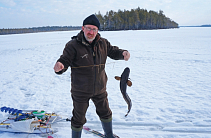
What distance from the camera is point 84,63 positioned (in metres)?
2.13

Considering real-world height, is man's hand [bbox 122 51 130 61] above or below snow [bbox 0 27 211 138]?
above

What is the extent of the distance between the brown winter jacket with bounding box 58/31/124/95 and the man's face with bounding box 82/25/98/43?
55 millimetres

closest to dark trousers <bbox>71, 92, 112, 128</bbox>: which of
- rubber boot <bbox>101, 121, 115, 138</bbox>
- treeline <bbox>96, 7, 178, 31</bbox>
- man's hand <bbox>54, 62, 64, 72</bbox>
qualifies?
rubber boot <bbox>101, 121, 115, 138</bbox>

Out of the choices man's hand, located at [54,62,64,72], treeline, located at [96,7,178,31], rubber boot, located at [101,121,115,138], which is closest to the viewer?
man's hand, located at [54,62,64,72]

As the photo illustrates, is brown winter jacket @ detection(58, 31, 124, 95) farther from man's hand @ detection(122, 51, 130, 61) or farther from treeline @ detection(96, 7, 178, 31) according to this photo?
treeline @ detection(96, 7, 178, 31)

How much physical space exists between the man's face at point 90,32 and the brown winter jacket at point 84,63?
0.05 meters

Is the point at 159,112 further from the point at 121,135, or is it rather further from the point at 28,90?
the point at 28,90

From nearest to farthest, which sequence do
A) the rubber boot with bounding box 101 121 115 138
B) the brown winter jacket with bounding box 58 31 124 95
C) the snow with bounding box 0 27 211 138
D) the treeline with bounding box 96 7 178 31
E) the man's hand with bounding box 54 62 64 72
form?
the man's hand with bounding box 54 62 64 72 < the brown winter jacket with bounding box 58 31 124 95 < the rubber boot with bounding box 101 121 115 138 < the snow with bounding box 0 27 211 138 < the treeline with bounding box 96 7 178 31

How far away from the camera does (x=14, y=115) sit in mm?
3396

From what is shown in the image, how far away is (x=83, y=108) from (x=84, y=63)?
62 centimetres

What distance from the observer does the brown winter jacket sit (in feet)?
6.88

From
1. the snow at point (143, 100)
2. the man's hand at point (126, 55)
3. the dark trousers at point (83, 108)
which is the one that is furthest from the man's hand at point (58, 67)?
the snow at point (143, 100)

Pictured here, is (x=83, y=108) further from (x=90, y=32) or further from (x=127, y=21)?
(x=127, y=21)

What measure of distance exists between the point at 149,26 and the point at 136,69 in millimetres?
84841
